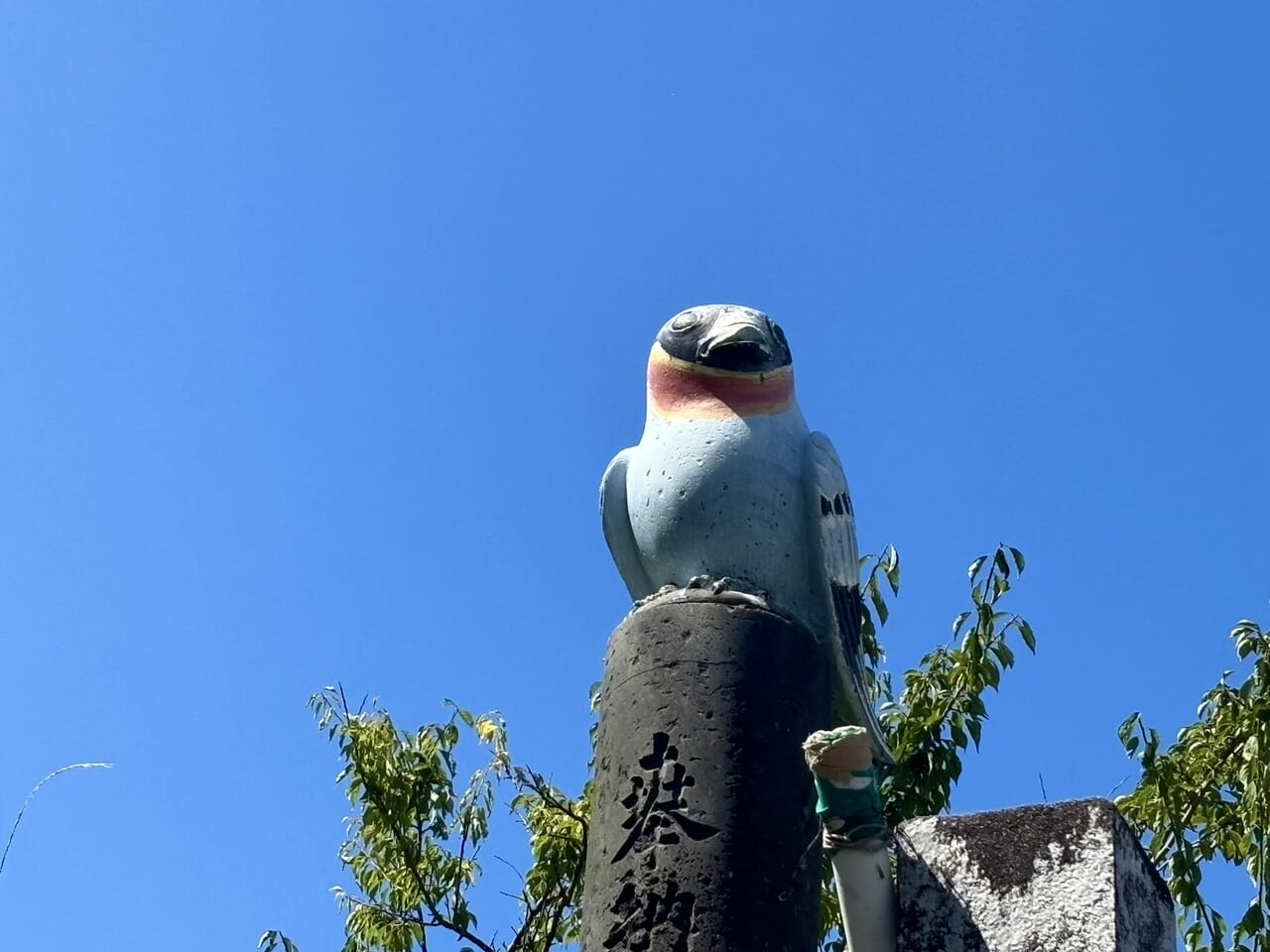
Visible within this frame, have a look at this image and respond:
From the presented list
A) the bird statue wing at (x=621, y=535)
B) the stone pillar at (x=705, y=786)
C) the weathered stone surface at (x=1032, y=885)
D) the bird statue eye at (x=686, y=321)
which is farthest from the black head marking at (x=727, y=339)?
the weathered stone surface at (x=1032, y=885)

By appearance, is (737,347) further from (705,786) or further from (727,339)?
(705,786)

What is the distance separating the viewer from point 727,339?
18.1ft

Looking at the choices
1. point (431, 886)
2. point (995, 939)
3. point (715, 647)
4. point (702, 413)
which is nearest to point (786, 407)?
point (702, 413)

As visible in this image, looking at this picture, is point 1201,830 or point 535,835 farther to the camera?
point 535,835

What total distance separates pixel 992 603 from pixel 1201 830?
1.41 metres

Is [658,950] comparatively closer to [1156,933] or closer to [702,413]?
[1156,933]

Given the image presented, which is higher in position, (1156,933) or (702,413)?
(702,413)

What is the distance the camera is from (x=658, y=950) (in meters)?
4.34

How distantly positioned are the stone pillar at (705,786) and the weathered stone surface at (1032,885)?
0.50 m

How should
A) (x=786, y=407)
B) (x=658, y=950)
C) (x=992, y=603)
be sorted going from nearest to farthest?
1. (x=658, y=950)
2. (x=786, y=407)
3. (x=992, y=603)

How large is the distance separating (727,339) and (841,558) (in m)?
0.78

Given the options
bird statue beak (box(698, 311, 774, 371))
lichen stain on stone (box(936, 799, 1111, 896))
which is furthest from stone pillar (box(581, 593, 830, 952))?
bird statue beak (box(698, 311, 774, 371))

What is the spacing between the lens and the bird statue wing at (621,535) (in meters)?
5.44

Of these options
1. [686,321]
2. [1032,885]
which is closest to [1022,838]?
[1032,885]
